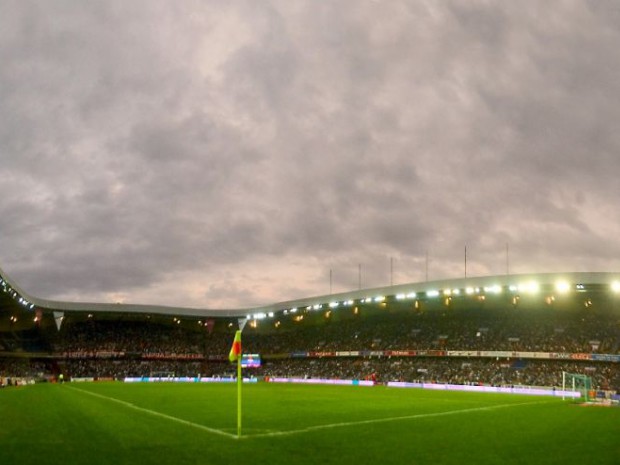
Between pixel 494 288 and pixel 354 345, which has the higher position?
pixel 494 288

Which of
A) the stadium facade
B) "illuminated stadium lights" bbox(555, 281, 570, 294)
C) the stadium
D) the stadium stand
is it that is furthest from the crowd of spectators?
"illuminated stadium lights" bbox(555, 281, 570, 294)

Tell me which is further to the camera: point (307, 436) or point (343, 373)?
point (343, 373)

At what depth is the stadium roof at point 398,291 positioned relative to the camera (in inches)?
2217

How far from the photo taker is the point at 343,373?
78.8 metres

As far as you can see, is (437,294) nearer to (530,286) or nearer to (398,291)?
(398,291)

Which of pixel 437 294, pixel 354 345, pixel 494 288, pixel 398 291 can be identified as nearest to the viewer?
pixel 494 288

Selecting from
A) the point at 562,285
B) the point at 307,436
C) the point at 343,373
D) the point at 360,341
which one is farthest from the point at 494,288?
the point at 307,436

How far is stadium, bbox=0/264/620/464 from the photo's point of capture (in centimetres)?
1602

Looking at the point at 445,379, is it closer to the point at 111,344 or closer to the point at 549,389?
the point at 549,389

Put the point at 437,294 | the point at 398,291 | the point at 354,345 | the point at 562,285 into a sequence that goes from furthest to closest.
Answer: the point at 354,345, the point at 398,291, the point at 437,294, the point at 562,285

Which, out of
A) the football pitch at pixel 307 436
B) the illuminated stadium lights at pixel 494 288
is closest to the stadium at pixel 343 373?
the football pitch at pixel 307 436

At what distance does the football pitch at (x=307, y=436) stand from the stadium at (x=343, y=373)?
0.09 metres

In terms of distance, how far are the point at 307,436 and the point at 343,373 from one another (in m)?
63.3

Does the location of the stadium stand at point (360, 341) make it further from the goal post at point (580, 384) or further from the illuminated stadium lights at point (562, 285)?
the illuminated stadium lights at point (562, 285)
